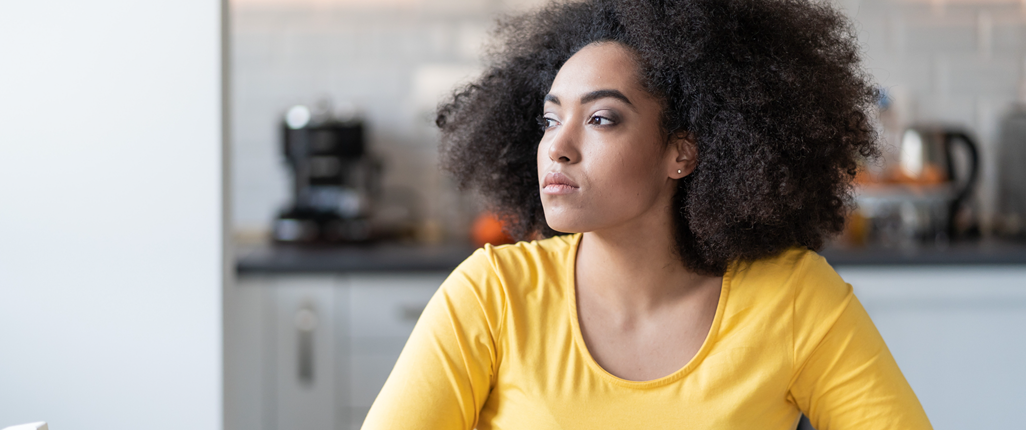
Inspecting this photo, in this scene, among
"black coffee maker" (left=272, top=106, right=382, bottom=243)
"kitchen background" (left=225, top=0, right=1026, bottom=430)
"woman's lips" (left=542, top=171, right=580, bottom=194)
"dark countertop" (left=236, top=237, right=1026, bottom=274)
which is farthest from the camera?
"kitchen background" (left=225, top=0, right=1026, bottom=430)

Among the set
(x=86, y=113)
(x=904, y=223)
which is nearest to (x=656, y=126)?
(x=86, y=113)

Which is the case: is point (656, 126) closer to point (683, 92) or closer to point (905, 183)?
point (683, 92)

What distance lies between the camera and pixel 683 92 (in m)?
1.06

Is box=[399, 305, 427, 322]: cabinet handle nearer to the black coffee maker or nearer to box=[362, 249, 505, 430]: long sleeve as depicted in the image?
the black coffee maker

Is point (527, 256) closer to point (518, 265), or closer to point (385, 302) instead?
point (518, 265)

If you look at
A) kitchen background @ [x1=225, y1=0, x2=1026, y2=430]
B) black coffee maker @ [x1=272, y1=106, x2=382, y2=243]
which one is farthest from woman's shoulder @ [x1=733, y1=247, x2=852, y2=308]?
black coffee maker @ [x1=272, y1=106, x2=382, y2=243]

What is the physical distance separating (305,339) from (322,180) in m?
0.64

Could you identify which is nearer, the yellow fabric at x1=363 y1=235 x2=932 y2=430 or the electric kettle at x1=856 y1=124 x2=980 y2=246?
the yellow fabric at x1=363 y1=235 x2=932 y2=430

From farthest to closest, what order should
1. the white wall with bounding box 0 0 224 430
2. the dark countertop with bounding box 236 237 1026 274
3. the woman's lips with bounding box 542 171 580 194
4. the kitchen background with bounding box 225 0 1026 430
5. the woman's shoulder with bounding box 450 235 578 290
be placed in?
the kitchen background with bounding box 225 0 1026 430 → the dark countertop with bounding box 236 237 1026 274 → the white wall with bounding box 0 0 224 430 → the woman's shoulder with bounding box 450 235 578 290 → the woman's lips with bounding box 542 171 580 194

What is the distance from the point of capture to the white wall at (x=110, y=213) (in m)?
1.25

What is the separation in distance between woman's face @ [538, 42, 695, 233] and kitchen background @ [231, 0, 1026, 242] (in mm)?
1782

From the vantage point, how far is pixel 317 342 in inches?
85.8

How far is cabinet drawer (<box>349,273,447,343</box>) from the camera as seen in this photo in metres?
2.19

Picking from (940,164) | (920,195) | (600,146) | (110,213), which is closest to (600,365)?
(600,146)
